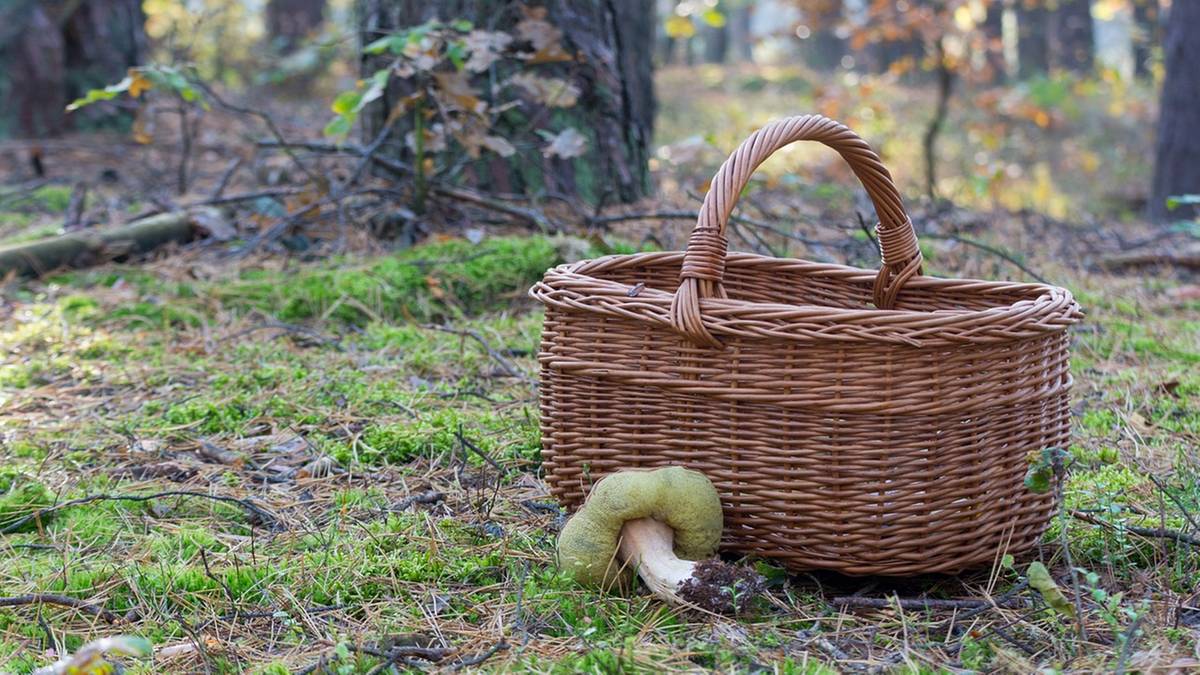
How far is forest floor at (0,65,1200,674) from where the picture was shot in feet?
5.07

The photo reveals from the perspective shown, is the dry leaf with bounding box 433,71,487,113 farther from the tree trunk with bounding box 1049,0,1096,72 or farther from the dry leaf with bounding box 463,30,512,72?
the tree trunk with bounding box 1049,0,1096,72

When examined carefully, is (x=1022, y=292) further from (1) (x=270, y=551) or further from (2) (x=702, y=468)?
(1) (x=270, y=551)

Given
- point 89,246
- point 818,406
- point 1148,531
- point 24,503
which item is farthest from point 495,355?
point 89,246

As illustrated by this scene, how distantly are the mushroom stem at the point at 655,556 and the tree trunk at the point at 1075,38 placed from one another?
16.3 m

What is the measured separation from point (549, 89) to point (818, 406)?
241 centimetres

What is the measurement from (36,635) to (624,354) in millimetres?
1054

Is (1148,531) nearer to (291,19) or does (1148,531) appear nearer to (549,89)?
(549,89)

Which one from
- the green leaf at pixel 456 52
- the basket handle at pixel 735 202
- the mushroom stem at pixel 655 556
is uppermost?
the green leaf at pixel 456 52

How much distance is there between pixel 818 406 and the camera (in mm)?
1622

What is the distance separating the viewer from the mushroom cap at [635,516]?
163cm

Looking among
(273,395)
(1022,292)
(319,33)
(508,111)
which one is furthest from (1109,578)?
(319,33)

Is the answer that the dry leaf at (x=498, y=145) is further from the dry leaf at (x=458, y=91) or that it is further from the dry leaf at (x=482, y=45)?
the dry leaf at (x=482, y=45)

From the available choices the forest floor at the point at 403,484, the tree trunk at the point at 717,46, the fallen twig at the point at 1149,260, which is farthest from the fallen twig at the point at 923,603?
the tree trunk at the point at 717,46

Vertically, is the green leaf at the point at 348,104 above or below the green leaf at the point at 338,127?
above
